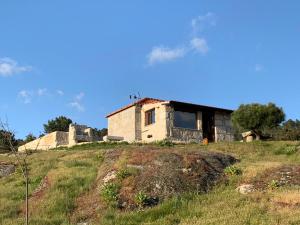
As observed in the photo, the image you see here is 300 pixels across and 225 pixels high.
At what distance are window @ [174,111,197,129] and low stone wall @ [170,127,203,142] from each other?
0.60 m

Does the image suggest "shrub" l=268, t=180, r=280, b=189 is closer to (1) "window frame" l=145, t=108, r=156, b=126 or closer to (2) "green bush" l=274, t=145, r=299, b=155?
(2) "green bush" l=274, t=145, r=299, b=155

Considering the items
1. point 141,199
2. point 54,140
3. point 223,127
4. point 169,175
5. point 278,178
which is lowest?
point 141,199

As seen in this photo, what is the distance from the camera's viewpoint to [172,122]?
52.1m

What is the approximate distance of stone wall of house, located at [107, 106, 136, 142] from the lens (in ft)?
181

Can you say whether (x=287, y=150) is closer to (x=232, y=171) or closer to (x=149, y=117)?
(x=232, y=171)

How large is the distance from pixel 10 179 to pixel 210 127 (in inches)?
1054

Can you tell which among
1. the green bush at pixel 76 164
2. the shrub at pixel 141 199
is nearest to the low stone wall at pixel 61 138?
the green bush at pixel 76 164

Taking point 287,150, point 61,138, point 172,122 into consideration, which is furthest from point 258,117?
point 61,138

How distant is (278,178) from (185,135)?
1056 inches

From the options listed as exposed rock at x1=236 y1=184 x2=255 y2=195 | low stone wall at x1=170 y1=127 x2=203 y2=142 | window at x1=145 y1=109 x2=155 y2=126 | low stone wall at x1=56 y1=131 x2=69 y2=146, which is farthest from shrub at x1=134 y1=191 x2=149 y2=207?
low stone wall at x1=56 y1=131 x2=69 y2=146

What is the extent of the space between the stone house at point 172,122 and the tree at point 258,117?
3438 mm

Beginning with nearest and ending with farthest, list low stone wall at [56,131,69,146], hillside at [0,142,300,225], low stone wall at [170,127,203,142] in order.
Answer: hillside at [0,142,300,225]
low stone wall at [170,127,203,142]
low stone wall at [56,131,69,146]

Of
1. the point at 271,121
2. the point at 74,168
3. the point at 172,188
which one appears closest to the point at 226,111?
the point at 271,121

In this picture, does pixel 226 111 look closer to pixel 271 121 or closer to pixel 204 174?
pixel 271 121
